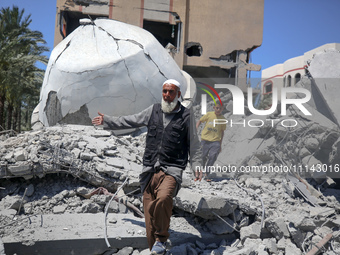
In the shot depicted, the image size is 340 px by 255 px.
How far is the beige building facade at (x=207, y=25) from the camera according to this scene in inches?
523

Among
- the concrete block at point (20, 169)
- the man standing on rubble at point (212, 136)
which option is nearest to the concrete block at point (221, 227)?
the man standing on rubble at point (212, 136)

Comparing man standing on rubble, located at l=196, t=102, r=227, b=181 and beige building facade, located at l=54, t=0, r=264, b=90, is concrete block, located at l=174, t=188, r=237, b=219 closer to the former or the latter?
man standing on rubble, located at l=196, t=102, r=227, b=181

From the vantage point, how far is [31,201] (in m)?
4.13

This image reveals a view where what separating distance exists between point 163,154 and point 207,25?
1253 centimetres

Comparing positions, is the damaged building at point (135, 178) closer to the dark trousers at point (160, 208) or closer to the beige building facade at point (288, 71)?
the dark trousers at point (160, 208)

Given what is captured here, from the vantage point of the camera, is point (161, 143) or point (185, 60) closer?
point (161, 143)

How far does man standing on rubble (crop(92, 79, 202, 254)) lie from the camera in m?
2.69

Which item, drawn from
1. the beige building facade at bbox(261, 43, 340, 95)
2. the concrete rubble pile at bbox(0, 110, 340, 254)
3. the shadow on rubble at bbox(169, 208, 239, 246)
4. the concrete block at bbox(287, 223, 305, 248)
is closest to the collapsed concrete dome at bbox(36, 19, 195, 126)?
the concrete rubble pile at bbox(0, 110, 340, 254)

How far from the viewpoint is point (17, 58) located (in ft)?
39.2

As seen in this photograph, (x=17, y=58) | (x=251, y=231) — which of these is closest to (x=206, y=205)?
(x=251, y=231)

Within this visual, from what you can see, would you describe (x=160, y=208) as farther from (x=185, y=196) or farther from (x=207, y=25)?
(x=207, y=25)

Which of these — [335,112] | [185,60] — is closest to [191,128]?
[335,112]

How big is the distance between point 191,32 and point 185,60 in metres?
1.40

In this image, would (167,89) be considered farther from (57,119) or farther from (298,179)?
(57,119)
